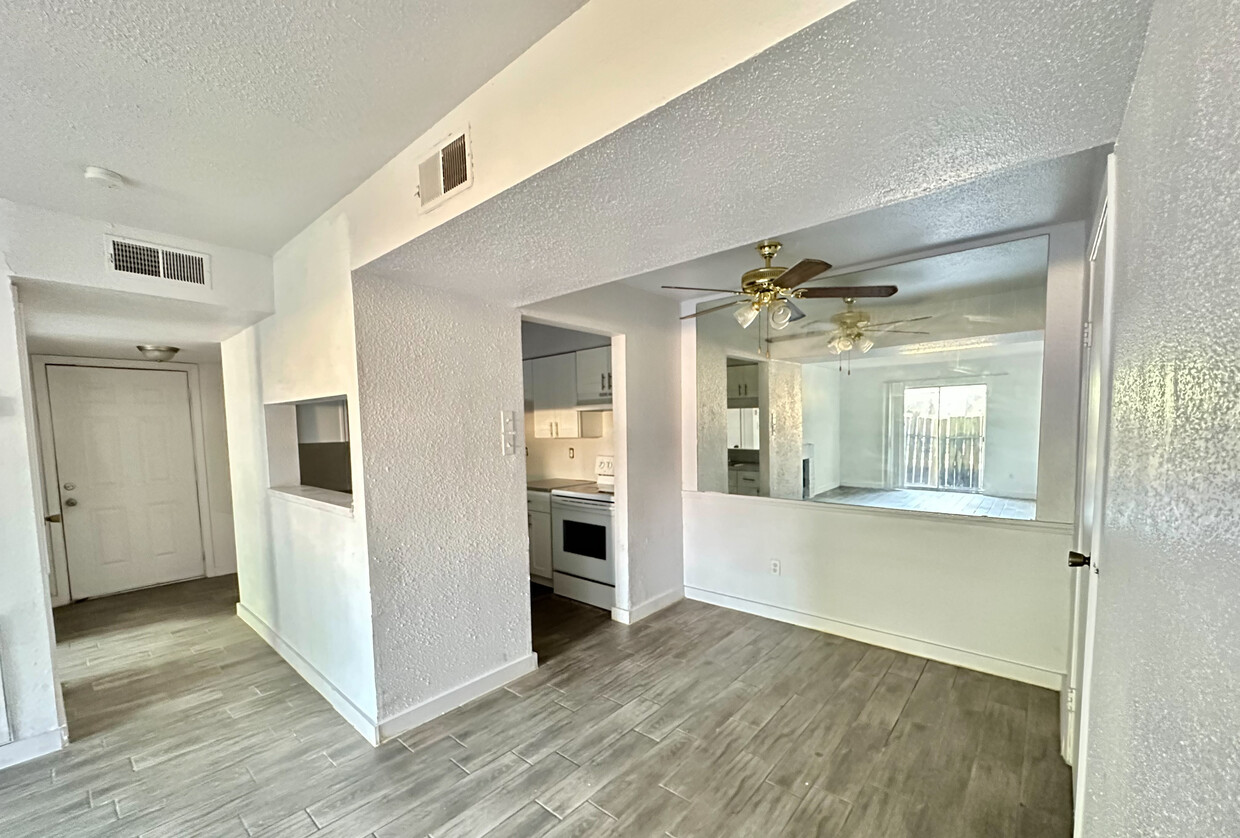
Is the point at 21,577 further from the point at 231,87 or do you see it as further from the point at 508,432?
the point at 231,87

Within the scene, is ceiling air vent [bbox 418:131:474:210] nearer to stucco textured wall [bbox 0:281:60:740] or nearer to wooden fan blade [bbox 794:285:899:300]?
wooden fan blade [bbox 794:285:899:300]

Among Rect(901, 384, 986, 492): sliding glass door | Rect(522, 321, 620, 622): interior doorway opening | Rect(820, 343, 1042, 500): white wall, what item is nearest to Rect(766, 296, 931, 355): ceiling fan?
Rect(820, 343, 1042, 500): white wall

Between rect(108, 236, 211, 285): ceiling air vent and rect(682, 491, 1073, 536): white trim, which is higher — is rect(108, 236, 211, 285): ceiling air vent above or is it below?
above

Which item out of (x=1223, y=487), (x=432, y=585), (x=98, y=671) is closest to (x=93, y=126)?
(x=432, y=585)

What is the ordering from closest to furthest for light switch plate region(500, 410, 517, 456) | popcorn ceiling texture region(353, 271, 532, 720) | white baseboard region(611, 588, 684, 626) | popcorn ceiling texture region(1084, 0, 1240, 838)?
popcorn ceiling texture region(1084, 0, 1240, 838) → popcorn ceiling texture region(353, 271, 532, 720) → light switch plate region(500, 410, 517, 456) → white baseboard region(611, 588, 684, 626)

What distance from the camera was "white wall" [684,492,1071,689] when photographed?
98.6 inches

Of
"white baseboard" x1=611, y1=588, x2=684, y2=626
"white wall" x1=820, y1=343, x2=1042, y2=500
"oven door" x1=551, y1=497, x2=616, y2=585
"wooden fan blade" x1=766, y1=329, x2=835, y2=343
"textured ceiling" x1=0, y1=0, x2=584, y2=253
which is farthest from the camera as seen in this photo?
"oven door" x1=551, y1=497, x2=616, y2=585

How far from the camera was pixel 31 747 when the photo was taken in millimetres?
2141

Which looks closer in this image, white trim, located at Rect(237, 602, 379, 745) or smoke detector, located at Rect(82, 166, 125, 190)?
smoke detector, located at Rect(82, 166, 125, 190)

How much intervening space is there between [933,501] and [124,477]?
647 cm

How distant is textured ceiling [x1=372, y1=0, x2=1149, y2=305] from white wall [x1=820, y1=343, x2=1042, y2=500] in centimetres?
173

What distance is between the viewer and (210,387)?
472 cm

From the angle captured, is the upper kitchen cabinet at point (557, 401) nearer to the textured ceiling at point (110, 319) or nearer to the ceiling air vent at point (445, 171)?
the textured ceiling at point (110, 319)

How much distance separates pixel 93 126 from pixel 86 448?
403 cm
